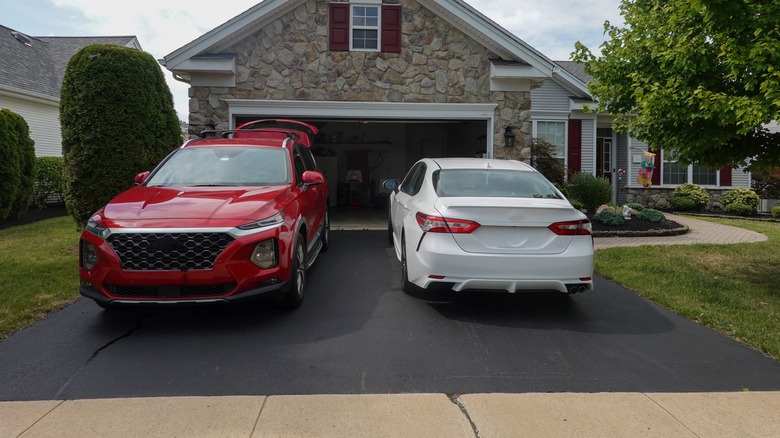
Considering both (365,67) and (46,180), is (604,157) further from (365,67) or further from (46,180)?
(46,180)

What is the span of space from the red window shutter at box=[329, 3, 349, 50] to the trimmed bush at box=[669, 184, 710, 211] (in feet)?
42.0

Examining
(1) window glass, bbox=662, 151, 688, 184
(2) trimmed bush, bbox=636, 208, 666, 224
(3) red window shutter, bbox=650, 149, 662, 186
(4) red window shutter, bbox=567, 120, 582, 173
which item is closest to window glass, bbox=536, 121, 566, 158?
(4) red window shutter, bbox=567, 120, 582, 173

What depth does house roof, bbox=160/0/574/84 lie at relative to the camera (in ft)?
33.0

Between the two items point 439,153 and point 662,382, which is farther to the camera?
point 439,153

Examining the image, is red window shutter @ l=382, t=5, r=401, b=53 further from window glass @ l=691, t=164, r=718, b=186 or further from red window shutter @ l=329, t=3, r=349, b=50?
window glass @ l=691, t=164, r=718, b=186

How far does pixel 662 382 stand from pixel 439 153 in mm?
14869

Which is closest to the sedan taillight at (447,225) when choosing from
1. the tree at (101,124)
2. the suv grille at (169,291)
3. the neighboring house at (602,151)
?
the suv grille at (169,291)

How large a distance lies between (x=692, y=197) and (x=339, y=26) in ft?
43.5

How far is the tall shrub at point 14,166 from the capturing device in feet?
36.8

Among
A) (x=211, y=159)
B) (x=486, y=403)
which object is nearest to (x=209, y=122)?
(x=211, y=159)

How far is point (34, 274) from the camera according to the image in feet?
22.3

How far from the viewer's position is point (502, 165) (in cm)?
621

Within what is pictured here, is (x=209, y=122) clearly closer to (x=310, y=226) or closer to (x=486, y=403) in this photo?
(x=310, y=226)

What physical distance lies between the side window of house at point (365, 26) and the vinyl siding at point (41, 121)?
1168cm
